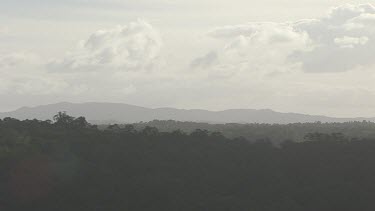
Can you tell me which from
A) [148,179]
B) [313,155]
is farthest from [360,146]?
[148,179]

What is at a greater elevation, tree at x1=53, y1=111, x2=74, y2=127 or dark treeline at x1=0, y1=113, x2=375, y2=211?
tree at x1=53, y1=111, x2=74, y2=127

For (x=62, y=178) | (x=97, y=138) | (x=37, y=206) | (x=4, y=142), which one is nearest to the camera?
(x=37, y=206)

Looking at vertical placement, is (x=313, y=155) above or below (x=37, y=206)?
above

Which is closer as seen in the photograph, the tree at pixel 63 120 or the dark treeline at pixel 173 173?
the dark treeline at pixel 173 173

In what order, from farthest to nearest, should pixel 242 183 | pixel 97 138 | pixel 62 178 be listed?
pixel 97 138, pixel 242 183, pixel 62 178

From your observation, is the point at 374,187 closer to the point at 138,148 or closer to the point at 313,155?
the point at 313,155

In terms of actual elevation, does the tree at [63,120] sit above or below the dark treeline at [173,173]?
above

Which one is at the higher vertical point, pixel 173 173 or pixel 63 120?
pixel 63 120

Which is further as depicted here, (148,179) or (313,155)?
(313,155)
